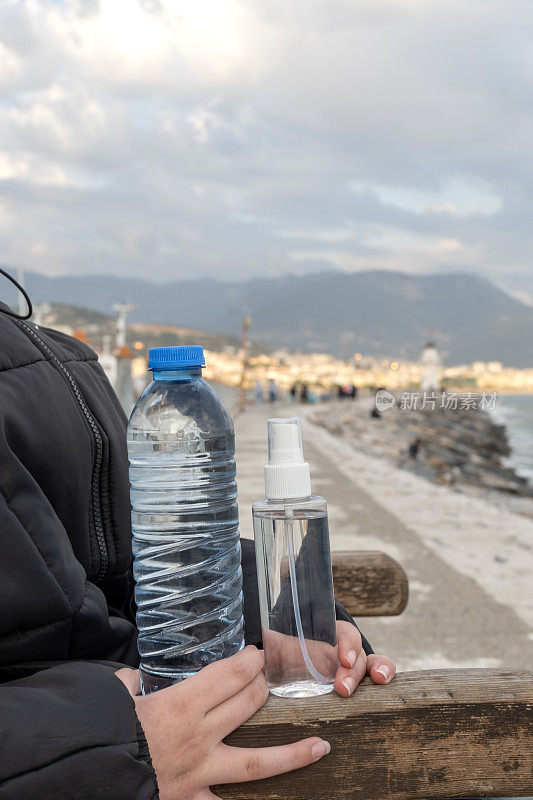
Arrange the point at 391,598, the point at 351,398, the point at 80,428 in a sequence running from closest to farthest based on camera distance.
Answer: the point at 80,428
the point at 391,598
the point at 351,398

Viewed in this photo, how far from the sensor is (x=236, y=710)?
1108 mm

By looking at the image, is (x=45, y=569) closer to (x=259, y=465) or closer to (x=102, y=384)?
(x=102, y=384)

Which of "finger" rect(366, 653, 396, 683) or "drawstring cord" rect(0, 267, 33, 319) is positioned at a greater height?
"drawstring cord" rect(0, 267, 33, 319)

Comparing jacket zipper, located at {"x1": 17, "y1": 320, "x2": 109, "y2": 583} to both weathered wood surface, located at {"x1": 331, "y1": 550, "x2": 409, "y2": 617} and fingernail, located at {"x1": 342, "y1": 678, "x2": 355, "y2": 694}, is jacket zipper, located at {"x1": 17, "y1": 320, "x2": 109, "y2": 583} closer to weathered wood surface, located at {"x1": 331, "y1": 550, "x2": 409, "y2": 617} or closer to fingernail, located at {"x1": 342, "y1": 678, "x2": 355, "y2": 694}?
fingernail, located at {"x1": 342, "y1": 678, "x2": 355, "y2": 694}

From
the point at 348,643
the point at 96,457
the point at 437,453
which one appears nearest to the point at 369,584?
the point at 348,643

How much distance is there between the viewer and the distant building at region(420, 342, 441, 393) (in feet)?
227

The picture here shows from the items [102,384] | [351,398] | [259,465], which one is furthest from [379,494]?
[351,398]

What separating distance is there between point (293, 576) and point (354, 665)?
0.19 metres

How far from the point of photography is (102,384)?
1.72 meters

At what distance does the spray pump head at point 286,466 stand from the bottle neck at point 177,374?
9.6 inches

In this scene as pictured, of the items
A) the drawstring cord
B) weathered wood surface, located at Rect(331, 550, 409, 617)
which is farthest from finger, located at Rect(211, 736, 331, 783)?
weathered wood surface, located at Rect(331, 550, 409, 617)

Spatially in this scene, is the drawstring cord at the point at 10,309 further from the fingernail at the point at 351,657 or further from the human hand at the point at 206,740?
the fingernail at the point at 351,657

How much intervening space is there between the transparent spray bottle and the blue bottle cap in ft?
0.67

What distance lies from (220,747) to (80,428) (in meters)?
0.62
